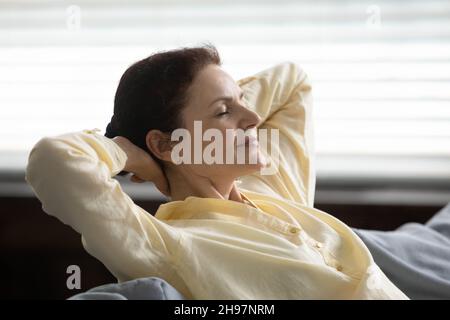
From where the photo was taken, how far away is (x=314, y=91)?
2416 millimetres

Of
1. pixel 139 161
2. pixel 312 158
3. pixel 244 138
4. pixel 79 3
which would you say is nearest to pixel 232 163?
pixel 244 138

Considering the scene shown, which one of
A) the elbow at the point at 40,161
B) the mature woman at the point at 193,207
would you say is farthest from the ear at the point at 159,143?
the elbow at the point at 40,161

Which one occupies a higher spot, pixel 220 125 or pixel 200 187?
pixel 220 125

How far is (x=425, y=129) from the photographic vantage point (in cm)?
238

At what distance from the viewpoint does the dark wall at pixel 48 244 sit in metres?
2.32

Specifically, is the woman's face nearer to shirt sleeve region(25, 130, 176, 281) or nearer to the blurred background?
shirt sleeve region(25, 130, 176, 281)

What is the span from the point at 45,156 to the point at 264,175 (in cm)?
58

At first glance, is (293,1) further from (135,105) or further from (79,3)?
(135,105)

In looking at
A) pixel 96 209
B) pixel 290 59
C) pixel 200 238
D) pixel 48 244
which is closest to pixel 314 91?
pixel 290 59

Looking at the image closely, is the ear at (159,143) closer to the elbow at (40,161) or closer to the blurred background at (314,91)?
the elbow at (40,161)

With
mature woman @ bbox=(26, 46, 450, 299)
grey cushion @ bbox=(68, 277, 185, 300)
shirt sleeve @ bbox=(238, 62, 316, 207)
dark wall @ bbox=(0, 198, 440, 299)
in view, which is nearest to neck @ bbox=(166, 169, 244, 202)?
mature woman @ bbox=(26, 46, 450, 299)

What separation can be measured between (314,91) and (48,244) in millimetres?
1006

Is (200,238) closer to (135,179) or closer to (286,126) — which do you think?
(135,179)

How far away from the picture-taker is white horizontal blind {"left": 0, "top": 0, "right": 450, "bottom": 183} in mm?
2377
